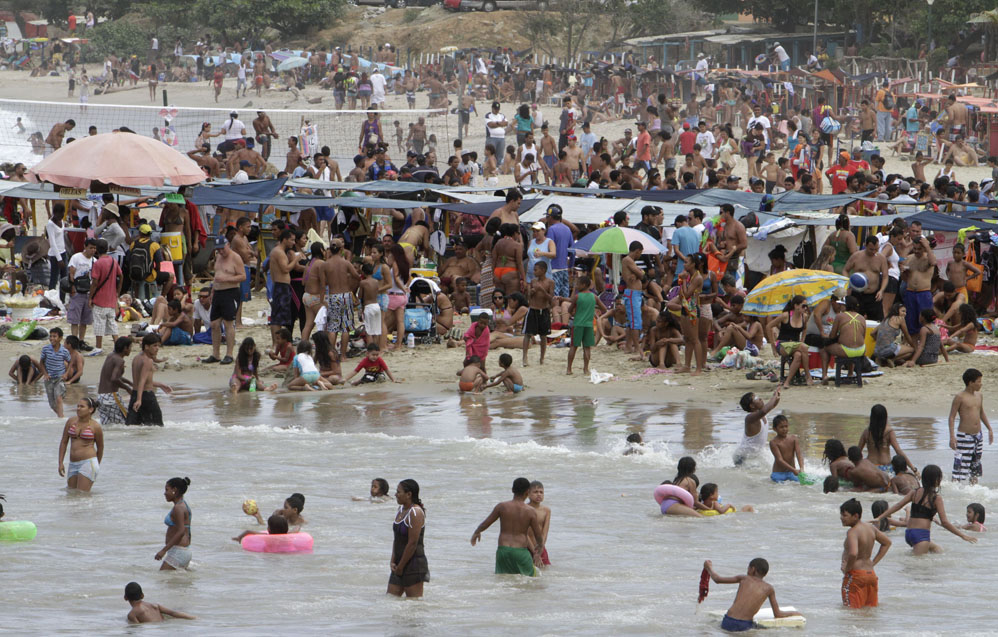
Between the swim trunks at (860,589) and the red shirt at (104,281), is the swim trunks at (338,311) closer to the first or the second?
the red shirt at (104,281)

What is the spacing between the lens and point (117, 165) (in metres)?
17.7

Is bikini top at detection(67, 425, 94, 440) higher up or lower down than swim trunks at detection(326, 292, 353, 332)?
lower down

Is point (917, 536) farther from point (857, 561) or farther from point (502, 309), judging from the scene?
point (502, 309)

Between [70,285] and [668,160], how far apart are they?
13.0m

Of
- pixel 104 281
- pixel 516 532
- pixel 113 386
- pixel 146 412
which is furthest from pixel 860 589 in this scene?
pixel 104 281

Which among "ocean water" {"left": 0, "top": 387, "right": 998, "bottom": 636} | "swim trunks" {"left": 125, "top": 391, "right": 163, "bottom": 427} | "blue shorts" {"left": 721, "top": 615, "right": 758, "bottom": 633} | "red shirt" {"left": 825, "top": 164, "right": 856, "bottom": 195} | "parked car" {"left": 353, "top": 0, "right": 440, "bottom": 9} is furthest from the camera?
"parked car" {"left": 353, "top": 0, "right": 440, "bottom": 9}

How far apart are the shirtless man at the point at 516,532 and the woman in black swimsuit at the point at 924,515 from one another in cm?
272

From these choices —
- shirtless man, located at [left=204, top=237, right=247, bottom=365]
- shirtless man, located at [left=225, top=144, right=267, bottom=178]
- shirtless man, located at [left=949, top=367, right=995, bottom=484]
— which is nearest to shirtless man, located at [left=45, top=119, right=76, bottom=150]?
shirtless man, located at [left=225, top=144, right=267, bottom=178]

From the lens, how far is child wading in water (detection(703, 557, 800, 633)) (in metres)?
8.72

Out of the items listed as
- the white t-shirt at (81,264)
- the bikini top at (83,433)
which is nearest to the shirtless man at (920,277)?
the bikini top at (83,433)

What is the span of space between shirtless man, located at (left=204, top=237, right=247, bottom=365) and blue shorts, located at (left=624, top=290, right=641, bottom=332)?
4576 mm

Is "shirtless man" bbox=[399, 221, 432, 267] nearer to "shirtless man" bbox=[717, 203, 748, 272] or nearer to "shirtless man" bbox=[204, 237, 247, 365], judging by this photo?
"shirtless man" bbox=[204, 237, 247, 365]

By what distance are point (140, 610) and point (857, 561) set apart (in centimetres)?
470

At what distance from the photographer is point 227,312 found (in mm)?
17094
